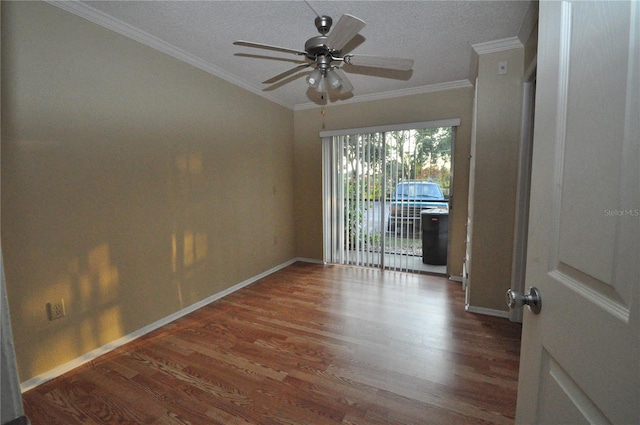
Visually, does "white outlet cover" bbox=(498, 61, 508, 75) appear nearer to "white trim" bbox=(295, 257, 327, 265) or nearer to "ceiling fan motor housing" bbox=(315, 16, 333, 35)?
"ceiling fan motor housing" bbox=(315, 16, 333, 35)

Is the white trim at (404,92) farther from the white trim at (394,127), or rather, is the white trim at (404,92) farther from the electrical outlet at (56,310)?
the electrical outlet at (56,310)

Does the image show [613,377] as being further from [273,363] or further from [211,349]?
[211,349]

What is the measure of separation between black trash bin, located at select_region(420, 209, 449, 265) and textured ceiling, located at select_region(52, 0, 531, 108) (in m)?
1.86

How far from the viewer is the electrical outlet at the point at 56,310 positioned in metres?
1.85

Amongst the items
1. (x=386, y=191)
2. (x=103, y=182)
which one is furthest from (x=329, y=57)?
(x=386, y=191)

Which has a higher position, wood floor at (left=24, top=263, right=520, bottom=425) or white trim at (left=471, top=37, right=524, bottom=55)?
white trim at (left=471, top=37, right=524, bottom=55)

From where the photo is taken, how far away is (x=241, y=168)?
349cm

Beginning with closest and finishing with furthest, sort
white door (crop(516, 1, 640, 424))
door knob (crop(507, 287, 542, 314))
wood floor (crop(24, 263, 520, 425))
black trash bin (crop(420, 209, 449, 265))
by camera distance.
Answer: white door (crop(516, 1, 640, 424)) < door knob (crop(507, 287, 542, 314)) < wood floor (crop(24, 263, 520, 425)) < black trash bin (crop(420, 209, 449, 265))

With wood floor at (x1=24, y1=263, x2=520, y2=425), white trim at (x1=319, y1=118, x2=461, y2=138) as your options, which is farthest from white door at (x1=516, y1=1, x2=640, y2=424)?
white trim at (x1=319, y1=118, x2=461, y2=138)

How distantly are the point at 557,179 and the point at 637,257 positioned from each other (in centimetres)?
30

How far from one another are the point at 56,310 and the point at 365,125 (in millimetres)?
3876

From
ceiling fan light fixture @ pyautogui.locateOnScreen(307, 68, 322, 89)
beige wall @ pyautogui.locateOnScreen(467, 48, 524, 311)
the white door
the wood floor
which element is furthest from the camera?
beige wall @ pyautogui.locateOnScreen(467, 48, 524, 311)

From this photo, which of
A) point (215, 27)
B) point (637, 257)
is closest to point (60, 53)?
point (215, 27)

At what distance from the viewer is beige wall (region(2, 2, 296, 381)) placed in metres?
1.72
